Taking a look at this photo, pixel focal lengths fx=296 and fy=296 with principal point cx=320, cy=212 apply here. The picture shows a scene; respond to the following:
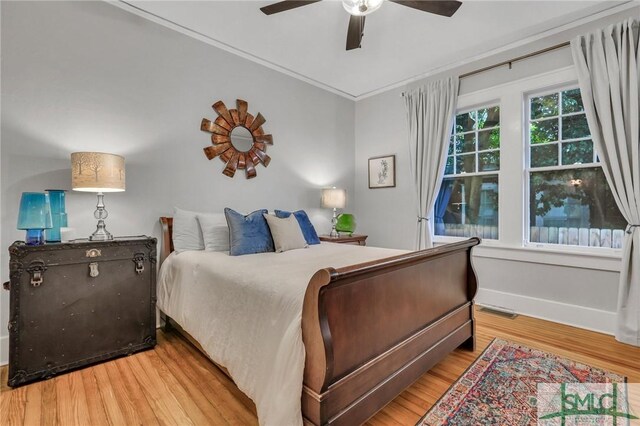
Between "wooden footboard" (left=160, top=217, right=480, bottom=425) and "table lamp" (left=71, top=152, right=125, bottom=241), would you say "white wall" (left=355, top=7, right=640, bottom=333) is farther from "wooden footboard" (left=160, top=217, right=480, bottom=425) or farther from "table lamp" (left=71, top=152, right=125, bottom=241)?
"table lamp" (left=71, top=152, right=125, bottom=241)

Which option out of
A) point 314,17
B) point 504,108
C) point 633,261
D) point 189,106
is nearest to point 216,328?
point 189,106

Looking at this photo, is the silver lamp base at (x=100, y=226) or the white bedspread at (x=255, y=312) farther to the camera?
the silver lamp base at (x=100, y=226)

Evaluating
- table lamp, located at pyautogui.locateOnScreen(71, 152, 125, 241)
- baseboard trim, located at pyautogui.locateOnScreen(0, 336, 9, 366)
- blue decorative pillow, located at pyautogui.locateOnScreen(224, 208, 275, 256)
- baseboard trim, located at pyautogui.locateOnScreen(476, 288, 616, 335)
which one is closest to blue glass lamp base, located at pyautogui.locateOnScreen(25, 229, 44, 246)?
table lamp, located at pyautogui.locateOnScreen(71, 152, 125, 241)

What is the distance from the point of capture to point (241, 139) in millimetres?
3412

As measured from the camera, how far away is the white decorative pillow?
2.72m

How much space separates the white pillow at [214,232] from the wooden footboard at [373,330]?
167 cm

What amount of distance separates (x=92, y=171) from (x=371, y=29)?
277cm

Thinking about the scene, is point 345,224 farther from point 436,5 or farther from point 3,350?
point 3,350

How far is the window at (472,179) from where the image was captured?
350 centimetres

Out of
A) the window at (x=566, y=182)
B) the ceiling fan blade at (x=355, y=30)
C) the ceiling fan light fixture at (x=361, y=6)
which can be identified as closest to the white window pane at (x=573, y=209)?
the window at (x=566, y=182)

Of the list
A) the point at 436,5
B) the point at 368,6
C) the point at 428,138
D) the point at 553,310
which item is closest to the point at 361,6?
the point at 368,6

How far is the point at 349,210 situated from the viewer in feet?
15.8

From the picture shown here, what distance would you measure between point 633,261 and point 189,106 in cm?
431

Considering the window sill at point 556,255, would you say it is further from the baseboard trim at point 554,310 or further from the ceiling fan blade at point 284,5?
the ceiling fan blade at point 284,5
